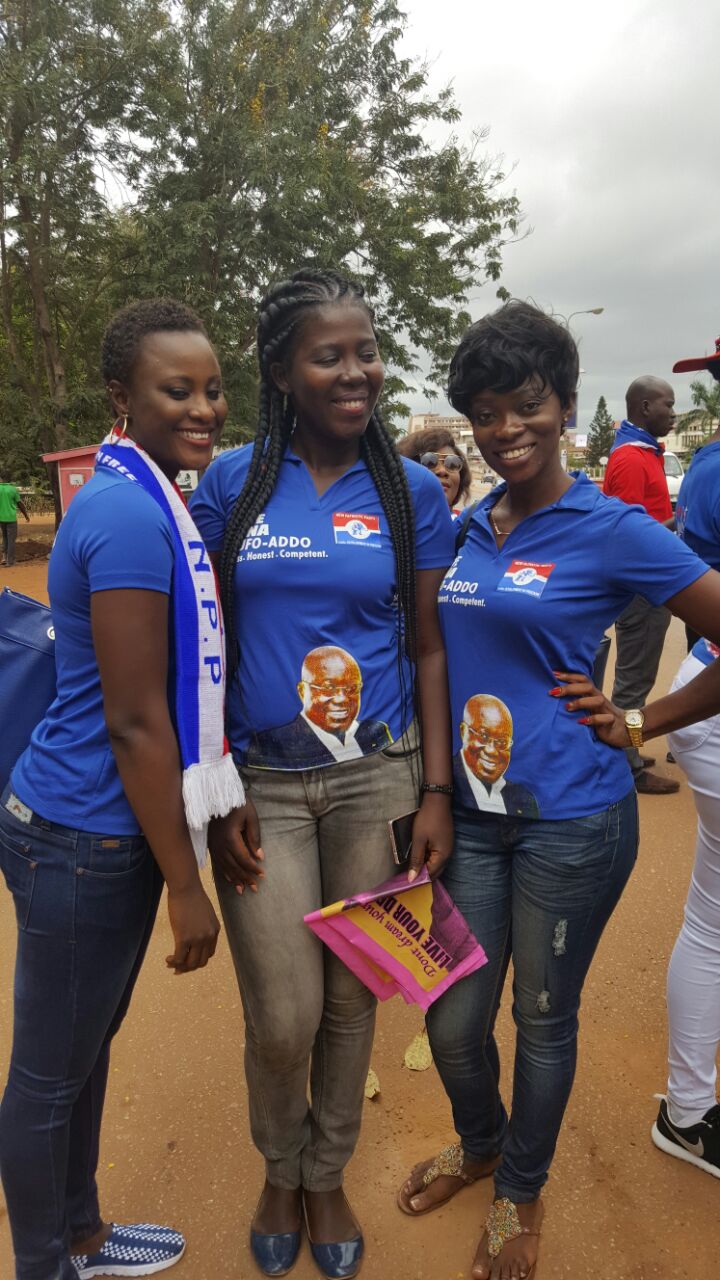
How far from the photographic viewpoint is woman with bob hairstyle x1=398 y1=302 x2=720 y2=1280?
5.47 ft

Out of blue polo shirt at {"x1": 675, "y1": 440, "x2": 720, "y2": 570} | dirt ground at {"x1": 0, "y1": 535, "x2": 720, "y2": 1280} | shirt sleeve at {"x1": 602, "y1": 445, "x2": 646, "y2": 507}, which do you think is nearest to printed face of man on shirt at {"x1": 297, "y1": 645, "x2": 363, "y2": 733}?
blue polo shirt at {"x1": 675, "y1": 440, "x2": 720, "y2": 570}

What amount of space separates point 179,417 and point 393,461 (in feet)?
1.71

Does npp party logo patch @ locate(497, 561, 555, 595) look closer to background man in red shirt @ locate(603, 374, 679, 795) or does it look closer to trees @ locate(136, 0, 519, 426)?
background man in red shirt @ locate(603, 374, 679, 795)

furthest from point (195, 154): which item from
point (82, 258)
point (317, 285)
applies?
point (317, 285)

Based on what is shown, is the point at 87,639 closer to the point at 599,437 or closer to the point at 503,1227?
the point at 503,1227

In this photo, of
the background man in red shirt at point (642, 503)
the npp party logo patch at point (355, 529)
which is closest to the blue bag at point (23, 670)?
the npp party logo patch at point (355, 529)

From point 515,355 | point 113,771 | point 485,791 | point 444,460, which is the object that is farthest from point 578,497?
point 444,460

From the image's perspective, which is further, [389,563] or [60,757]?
[389,563]

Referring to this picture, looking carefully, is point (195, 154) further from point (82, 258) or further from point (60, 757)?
point (60, 757)

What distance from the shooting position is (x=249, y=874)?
174 centimetres

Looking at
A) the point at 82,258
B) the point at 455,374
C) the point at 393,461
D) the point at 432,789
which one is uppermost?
the point at 82,258

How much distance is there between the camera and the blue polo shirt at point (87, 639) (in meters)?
1.40

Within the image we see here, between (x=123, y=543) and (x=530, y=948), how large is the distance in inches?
48.0

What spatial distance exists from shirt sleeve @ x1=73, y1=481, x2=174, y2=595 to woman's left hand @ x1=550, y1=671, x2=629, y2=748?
850 millimetres
